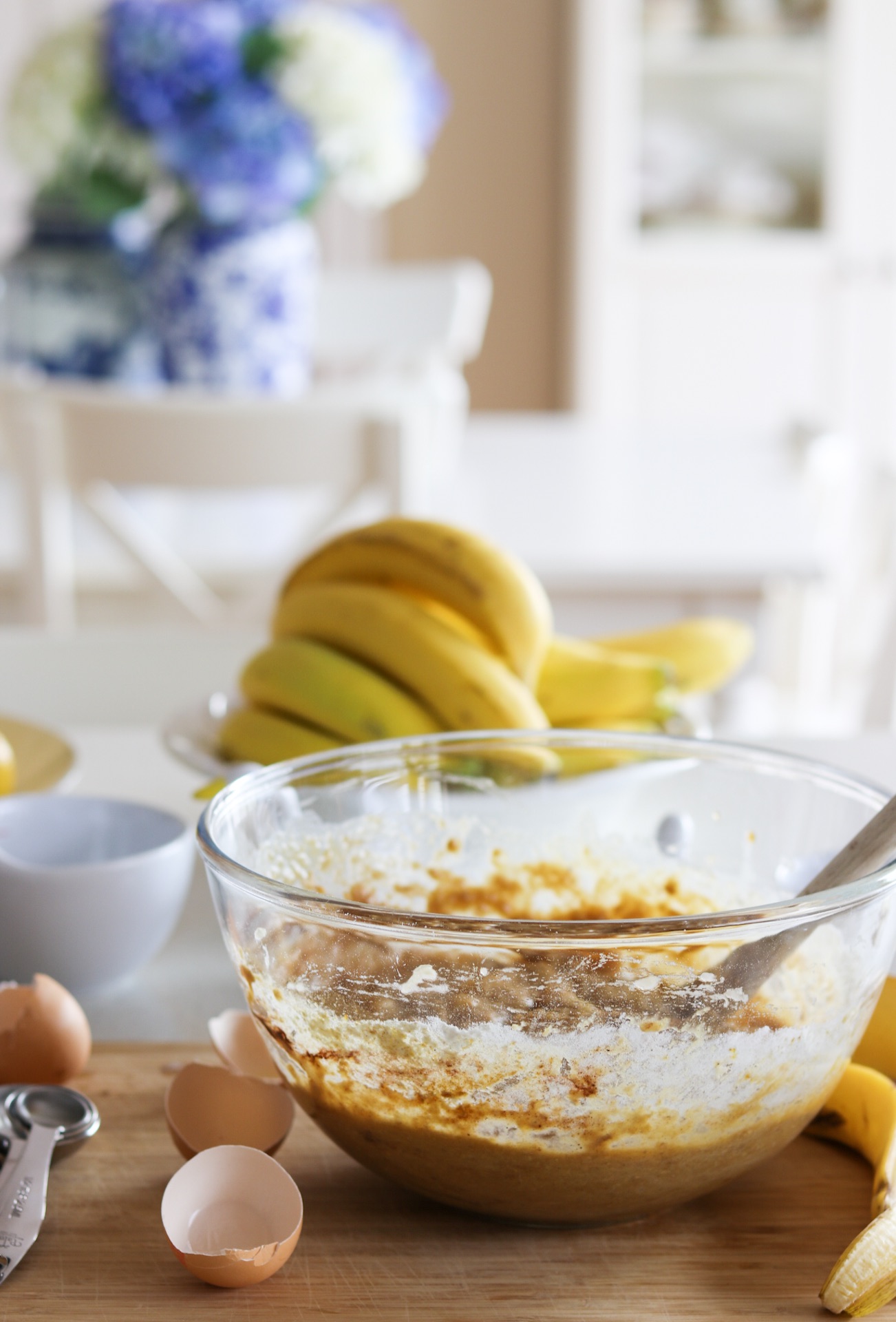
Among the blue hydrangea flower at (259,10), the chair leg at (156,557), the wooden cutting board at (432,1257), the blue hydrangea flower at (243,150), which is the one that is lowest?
the chair leg at (156,557)

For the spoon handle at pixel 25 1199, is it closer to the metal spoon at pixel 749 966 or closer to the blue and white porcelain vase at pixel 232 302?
the metal spoon at pixel 749 966

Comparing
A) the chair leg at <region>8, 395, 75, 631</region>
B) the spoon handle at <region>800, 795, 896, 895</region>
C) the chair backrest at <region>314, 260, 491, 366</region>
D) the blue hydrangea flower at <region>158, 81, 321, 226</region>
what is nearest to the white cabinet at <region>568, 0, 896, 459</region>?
the chair backrest at <region>314, 260, 491, 366</region>

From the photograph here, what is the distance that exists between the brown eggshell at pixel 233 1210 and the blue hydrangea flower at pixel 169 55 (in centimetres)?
137

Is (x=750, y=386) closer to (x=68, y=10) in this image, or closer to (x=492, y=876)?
(x=68, y=10)

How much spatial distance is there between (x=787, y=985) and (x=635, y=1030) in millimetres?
49

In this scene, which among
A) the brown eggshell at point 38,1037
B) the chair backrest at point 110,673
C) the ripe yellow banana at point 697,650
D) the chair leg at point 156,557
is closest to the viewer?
the brown eggshell at point 38,1037

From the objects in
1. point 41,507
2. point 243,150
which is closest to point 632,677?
point 41,507

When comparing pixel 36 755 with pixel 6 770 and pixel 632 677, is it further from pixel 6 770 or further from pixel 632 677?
pixel 632 677

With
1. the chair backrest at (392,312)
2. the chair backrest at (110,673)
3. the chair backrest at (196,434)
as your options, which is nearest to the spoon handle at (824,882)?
the chair backrest at (110,673)

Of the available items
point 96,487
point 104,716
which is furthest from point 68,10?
point 104,716

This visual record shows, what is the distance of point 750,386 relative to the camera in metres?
3.38

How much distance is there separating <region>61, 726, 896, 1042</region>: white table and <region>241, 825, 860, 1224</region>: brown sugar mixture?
0.50 feet

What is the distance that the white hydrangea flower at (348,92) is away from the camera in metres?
1.51

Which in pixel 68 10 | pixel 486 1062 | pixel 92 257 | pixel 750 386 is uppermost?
pixel 68 10
